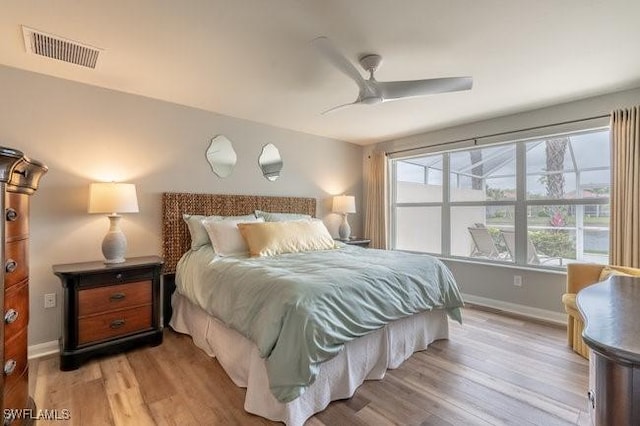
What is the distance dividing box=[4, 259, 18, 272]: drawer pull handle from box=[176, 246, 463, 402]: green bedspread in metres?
1.11

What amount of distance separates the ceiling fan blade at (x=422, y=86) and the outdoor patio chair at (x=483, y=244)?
7.76ft

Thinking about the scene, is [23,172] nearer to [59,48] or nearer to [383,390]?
[59,48]

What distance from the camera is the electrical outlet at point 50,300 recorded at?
2586 millimetres

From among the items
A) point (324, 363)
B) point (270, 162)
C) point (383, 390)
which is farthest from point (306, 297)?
point (270, 162)

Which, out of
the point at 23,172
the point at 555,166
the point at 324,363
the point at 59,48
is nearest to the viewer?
the point at 23,172

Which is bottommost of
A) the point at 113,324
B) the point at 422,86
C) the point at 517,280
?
the point at 113,324

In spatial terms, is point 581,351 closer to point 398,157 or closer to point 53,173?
point 398,157

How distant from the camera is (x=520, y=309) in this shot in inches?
140

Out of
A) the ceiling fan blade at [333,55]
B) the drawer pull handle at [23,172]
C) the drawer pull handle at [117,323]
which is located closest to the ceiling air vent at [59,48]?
the drawer pull handle at [23,172]

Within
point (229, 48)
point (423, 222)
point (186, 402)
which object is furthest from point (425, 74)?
point (186, 402)

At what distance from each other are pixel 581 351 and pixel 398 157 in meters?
3.16

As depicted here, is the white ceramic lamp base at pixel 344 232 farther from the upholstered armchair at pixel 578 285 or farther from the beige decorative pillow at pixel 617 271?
the beige decorative pillow at pixel 617 271

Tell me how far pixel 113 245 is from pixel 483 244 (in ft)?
13.7

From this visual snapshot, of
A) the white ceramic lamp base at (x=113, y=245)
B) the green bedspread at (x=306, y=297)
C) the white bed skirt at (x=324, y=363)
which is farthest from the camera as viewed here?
the white ceramic lamp base at (x=113, y=245)
